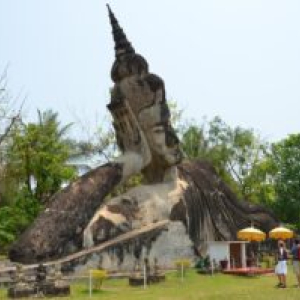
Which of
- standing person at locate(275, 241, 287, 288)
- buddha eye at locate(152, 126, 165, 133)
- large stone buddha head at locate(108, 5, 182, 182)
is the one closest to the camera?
standing person at locate(275, 241, 287, 288)

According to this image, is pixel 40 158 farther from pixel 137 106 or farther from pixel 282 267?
pixel 282 267

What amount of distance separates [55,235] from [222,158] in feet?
93.3

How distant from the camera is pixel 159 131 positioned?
2628 centimetres

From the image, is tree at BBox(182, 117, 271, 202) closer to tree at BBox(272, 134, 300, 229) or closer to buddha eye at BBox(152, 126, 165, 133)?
tree at BBox(272, 134, 300, 229)

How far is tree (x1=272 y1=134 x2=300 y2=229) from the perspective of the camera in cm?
5159

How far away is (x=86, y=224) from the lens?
74.5 feet

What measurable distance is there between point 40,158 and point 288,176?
22419mm

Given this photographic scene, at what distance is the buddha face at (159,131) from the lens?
2619cm

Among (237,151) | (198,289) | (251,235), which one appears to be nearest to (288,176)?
(237,151)

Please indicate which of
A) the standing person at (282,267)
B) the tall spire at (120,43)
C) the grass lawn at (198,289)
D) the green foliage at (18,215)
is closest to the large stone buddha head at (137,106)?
the tall spire at (120,43)

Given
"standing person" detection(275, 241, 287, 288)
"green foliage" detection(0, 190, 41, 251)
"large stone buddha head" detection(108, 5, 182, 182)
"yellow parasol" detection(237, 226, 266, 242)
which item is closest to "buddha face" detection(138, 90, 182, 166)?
"large stone buddha head" detection(108, 5, 182, 182)

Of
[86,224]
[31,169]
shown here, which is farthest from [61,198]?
[31,169]

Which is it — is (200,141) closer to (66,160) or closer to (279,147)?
(279,147)

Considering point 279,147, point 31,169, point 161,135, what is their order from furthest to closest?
point 279,147 < point 31,169 < point 161,135
